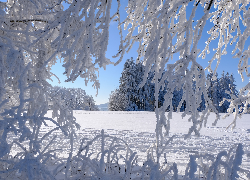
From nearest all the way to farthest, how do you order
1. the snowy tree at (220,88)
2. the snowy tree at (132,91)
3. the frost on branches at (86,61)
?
the frost on branches at (86,61)
the snowy tree at (132,91)
the snowy tree at (220,88)

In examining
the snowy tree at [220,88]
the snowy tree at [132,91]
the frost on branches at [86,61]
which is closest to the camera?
the frost on branches at [86,61]

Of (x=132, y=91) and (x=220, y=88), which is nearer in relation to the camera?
(x=132, y=91)

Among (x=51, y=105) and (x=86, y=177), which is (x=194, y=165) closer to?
(x=86, y=177)

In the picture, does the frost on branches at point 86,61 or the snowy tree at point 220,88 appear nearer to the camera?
the frost on branches at point 86,61

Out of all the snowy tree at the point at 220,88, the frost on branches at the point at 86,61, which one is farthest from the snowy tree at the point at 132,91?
the frost on branches at the point at 86,61

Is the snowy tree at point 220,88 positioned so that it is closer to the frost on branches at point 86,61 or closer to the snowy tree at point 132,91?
the snowy tree at point 132,91

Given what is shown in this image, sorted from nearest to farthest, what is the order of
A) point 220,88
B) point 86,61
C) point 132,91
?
point 86,61
point 132,91
point 220,88

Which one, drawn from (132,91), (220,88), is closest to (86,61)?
(132,91)

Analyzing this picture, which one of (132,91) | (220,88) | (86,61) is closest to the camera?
(86,61)

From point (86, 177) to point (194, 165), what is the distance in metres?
1.25

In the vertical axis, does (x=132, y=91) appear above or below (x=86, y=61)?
above

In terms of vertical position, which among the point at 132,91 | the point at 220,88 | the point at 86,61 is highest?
the point at 220,88

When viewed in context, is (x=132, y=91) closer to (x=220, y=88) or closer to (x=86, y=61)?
(x=220, y=88)

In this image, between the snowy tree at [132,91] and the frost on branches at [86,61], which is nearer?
the frost on branches at [86,61]
